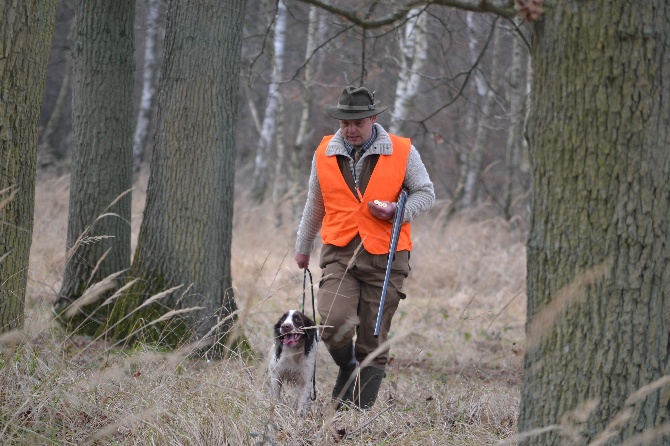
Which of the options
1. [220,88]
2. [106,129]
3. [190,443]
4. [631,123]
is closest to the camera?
[631,123]

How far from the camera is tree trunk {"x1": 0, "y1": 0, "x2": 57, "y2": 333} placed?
4.33 metres

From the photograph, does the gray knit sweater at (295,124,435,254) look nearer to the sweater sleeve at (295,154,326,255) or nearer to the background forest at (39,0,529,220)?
the sweater sleeve at (295,154,326,255)

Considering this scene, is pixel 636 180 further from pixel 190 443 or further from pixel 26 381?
pixel 26 381

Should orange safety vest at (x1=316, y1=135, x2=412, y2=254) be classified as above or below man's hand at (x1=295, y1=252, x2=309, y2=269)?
above

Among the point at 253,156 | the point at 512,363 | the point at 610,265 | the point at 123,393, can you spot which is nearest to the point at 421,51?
the point at 512,363

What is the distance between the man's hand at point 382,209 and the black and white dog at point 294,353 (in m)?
0.86

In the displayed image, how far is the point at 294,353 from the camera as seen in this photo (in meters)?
5.73

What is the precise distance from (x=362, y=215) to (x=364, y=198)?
115 mm

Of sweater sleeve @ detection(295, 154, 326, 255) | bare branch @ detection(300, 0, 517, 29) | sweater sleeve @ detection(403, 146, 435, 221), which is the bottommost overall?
sweater sleeve @ detection(295, 154, 326, 255)

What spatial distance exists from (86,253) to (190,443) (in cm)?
423

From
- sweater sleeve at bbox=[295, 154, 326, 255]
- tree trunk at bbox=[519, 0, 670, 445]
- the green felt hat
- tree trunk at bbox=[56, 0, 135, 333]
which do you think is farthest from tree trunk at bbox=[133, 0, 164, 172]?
tree trunk at bbox=[519, 0, 670, 445]

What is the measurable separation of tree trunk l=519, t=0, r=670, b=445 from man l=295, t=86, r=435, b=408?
101 inches

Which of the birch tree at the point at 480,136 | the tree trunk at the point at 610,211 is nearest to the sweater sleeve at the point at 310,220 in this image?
the tree trunk at the point at 610,211

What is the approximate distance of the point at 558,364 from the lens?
303 centimetres
